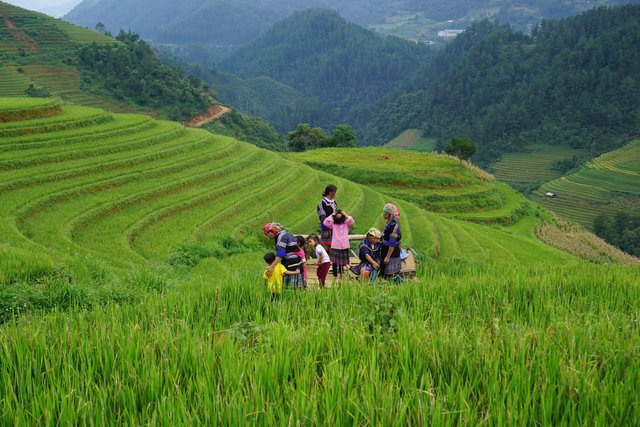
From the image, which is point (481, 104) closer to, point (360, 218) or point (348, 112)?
point (348, 112)

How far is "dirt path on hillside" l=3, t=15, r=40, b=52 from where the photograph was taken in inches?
2473

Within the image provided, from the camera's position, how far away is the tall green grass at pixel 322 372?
107 inches

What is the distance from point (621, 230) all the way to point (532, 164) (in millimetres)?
39298

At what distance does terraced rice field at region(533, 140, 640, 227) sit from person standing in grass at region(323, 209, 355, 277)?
55.4 metres

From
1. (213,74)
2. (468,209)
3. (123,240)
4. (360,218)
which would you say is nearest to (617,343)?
(123,240)

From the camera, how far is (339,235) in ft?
28.8

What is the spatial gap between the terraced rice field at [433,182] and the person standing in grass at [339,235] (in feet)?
69.7

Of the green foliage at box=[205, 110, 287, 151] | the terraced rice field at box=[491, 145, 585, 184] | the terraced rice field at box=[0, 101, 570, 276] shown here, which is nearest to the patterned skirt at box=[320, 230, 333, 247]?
the terraced rice field at box=[0, 101, 570, 276]

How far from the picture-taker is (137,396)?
308 cm

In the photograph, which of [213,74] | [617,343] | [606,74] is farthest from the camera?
[213,74]

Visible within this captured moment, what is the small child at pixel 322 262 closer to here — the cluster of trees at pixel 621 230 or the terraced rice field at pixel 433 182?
the terraced rice field at pixel 433 182

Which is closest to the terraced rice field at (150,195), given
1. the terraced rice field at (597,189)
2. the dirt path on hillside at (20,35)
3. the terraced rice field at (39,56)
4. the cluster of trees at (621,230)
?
the cluster of trees at (621,230)

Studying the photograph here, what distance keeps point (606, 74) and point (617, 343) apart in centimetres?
10953

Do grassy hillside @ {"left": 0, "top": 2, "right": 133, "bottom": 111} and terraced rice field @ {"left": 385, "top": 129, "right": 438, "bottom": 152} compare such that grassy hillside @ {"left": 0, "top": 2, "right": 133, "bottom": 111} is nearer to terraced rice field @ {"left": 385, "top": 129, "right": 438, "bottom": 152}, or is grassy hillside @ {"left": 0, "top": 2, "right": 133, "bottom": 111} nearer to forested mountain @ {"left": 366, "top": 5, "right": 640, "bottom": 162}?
terraced rice field @ {"left": 385, "top": 129, "right": 438, "bottom": 152}
